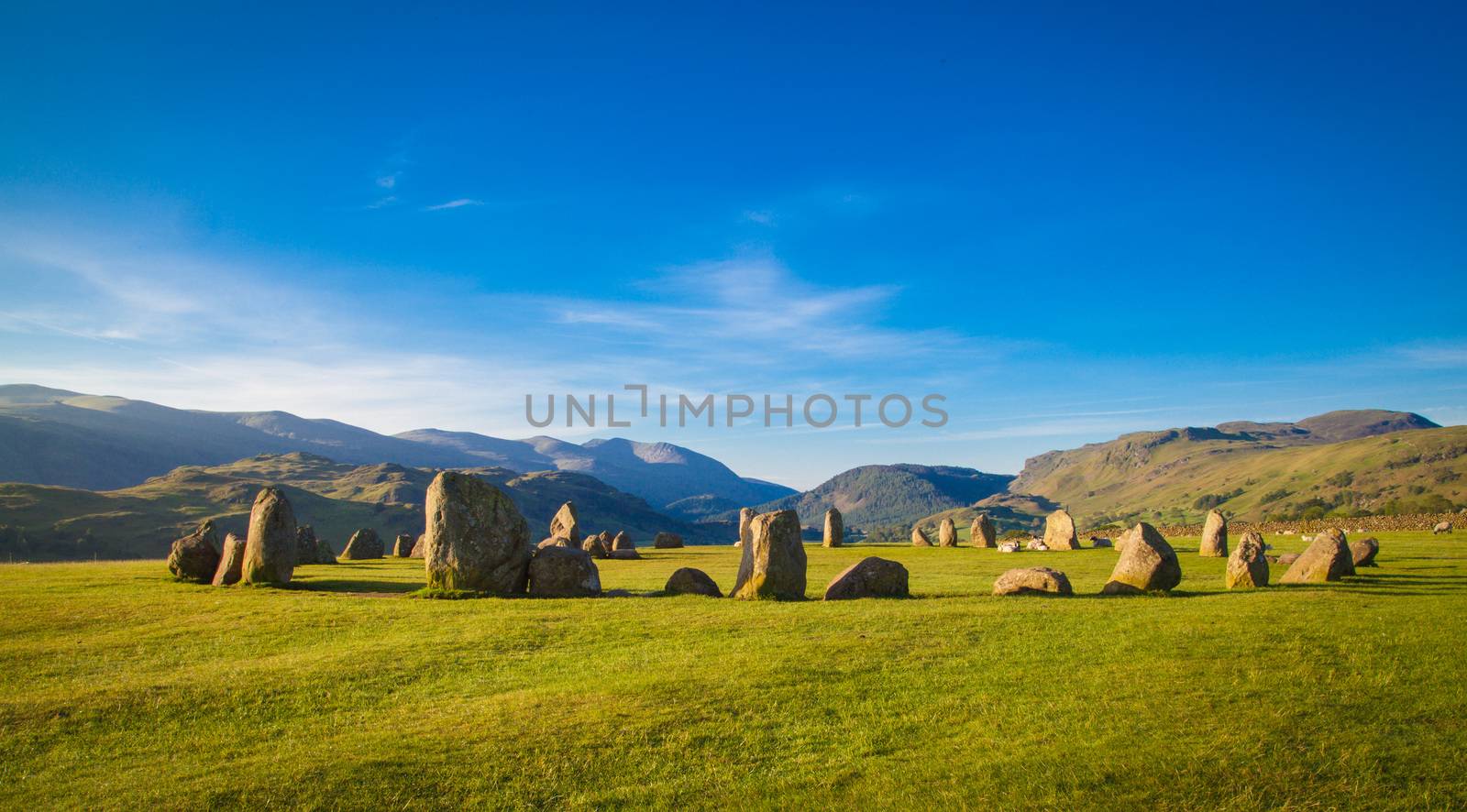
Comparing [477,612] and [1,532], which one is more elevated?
[477,612]

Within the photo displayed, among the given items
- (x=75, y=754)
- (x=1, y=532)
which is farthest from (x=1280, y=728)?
(x=1, y=532)

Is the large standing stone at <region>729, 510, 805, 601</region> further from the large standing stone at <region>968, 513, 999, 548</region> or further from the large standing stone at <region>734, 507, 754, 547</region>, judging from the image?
the large standing stone at <region>968, 513, 999, 548</region>

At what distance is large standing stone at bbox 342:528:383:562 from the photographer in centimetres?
4278

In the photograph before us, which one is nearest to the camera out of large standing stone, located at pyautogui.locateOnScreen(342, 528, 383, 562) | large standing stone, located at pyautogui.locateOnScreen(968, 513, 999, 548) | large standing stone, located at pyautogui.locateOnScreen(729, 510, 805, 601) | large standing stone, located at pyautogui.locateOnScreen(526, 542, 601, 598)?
large standing stone, located at pyautogui.locateOnScreen(729, 510, 805, 601)

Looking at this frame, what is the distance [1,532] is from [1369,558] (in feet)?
487

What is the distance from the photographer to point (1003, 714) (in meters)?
10.2

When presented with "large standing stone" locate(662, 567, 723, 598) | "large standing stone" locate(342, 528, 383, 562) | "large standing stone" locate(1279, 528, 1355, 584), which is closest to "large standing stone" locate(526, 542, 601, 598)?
"large standing stone" locate(662, 567, 723, 598)

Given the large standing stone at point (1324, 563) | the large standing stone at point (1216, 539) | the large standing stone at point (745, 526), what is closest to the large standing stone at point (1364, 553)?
the large standing stone at point (1324, 563)

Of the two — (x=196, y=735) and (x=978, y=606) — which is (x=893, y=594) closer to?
(x=978, y=606)

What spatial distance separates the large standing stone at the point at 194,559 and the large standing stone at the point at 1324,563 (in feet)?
119

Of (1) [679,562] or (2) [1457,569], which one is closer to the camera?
(2) [1457,569]

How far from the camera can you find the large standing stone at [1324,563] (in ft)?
74.8

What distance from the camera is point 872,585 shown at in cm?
2153

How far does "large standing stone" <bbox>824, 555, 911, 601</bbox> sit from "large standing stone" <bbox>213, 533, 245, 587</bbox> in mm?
20344
